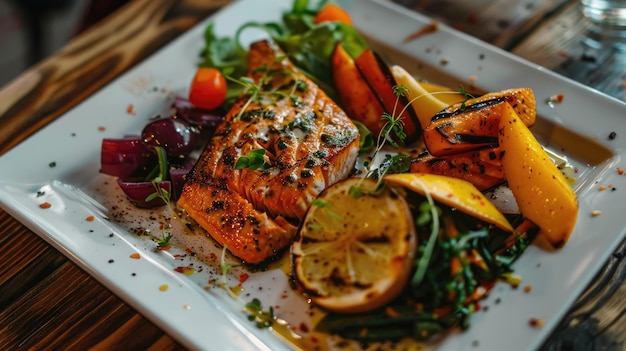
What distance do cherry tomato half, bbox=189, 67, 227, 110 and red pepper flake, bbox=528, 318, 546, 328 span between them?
2.09 metres

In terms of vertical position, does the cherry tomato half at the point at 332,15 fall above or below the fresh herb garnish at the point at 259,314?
above

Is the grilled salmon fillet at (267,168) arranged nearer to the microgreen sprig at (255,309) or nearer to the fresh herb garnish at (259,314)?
the microgreen sprig at (255,309)

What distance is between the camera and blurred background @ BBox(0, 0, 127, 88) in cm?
639

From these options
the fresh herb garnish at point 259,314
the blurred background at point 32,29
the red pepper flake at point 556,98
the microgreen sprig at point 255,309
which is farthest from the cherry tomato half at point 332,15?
the blurred background at point 32,29

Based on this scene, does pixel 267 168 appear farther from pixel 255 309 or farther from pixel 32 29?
pixel 32 29

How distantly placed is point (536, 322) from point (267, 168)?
136 centimetres

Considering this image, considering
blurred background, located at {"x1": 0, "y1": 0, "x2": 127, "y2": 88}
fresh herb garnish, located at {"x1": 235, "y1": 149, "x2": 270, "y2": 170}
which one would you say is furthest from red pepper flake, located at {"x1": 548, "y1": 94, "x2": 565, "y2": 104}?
blurred background, located at {"x1": 0, "y1": 0, "x2": 127, "y2": 88}

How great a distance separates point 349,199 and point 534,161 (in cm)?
78

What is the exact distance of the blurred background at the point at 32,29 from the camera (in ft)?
21.0

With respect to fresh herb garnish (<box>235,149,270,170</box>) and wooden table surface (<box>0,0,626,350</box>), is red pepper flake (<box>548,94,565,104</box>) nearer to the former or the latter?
wooden table surface (<box>0,0,626,350</box>)

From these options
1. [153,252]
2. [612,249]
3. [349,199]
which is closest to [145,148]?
[153,252]

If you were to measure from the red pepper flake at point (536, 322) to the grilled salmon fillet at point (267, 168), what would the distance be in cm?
106

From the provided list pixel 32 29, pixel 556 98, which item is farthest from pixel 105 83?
pixel 32 29

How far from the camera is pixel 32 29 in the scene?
21.3 ft
